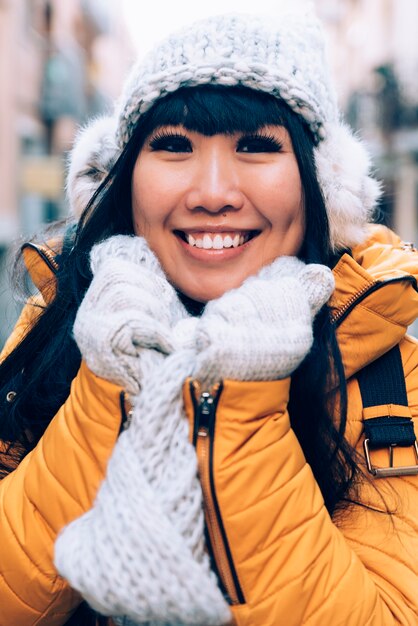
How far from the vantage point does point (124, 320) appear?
1.38m

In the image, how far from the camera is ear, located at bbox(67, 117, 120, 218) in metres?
2.03

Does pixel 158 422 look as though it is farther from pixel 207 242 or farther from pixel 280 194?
pixel 280 194

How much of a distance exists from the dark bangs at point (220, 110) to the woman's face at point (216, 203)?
21 mm

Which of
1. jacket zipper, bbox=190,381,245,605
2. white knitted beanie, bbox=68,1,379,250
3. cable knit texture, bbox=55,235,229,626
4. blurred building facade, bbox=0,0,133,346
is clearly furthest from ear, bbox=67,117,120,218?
blurred building facade, bbox=0,0,133,346

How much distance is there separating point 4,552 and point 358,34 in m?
24.2

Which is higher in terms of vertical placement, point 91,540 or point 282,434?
point 282,434

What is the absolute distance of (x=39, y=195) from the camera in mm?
16703

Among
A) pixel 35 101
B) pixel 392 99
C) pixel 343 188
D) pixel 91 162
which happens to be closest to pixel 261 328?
pixel 343 188

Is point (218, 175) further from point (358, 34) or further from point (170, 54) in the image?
point (358, 34)

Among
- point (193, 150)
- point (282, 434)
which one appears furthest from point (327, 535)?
point (193, 150)

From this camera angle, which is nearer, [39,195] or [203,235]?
[203,235]

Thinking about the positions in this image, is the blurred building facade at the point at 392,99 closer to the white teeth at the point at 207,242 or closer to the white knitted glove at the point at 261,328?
the white teeth at the point at 207,242

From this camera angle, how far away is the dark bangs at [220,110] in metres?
1.71

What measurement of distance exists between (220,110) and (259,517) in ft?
3.20
